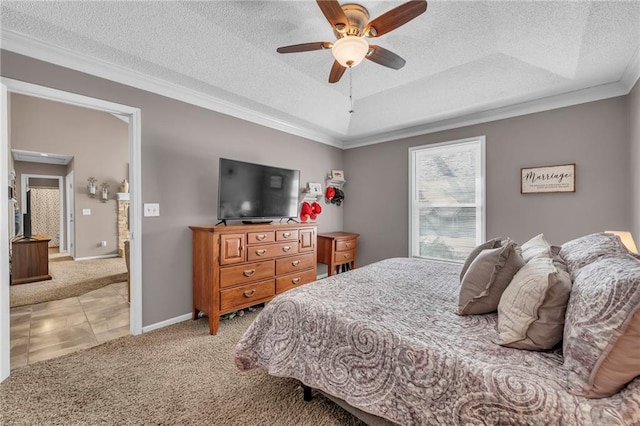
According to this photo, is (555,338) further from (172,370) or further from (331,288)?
(172,370)

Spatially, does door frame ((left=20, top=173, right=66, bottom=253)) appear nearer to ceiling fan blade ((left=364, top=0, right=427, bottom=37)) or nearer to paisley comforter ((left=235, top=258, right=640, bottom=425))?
paisley comforter ((left=235, top=258, right=640, bottom=425))

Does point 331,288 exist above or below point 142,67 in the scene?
below

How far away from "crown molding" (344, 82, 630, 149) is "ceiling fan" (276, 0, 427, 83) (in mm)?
2104

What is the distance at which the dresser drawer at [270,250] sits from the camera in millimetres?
2916

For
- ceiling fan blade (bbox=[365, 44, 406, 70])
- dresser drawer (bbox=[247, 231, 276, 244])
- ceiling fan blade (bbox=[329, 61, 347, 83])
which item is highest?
ceiling fan blade (bbox=[329, 61, 347, 83])

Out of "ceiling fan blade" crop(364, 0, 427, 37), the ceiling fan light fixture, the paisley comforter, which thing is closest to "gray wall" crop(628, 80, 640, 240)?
the paisley comforter

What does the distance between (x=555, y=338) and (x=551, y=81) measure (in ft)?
9.28

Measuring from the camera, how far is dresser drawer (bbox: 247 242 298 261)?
292cm

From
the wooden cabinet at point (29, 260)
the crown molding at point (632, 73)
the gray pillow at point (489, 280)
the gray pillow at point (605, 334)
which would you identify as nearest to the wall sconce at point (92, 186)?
the wooden cabinet at point (29, 260)

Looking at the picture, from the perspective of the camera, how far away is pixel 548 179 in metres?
3.02

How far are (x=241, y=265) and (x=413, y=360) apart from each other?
6.86ft

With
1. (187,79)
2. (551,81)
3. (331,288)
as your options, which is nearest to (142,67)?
(187,79)

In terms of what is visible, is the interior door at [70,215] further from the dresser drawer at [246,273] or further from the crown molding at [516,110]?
the crown molding at [516,110]

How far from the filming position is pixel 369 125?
13.4ft
